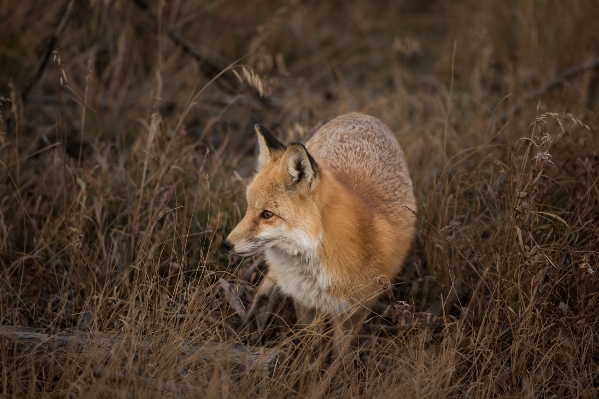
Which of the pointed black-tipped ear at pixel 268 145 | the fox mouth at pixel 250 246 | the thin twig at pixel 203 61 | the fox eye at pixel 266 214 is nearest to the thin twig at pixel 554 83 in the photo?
the thin twig at pixel 203 61

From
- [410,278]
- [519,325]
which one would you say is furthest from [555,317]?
[410,278]

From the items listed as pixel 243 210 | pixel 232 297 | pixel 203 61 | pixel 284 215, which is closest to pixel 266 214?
pixel 284 215

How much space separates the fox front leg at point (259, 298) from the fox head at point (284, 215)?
559 millimetres

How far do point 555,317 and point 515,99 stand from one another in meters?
3.43

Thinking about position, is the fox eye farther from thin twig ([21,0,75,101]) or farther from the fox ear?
thin twig ([21,0,75,101])

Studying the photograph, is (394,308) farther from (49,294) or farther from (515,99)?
(515,99)

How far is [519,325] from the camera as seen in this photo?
3.38 meters

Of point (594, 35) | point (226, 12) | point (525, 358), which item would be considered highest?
point (226, 12)

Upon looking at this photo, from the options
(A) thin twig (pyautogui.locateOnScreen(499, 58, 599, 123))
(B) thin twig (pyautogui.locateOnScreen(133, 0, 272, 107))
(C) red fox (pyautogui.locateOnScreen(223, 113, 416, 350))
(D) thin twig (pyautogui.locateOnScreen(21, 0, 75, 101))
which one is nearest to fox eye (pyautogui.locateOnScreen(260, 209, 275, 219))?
(C) red fox (pyautogui.locateOnScreen(223, 113, 416, 350))

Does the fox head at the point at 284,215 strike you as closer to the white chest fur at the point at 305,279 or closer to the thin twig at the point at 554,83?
the white chest fur at the point at 305,279

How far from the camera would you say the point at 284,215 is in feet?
11.0

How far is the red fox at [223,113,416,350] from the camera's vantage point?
335 centimetres

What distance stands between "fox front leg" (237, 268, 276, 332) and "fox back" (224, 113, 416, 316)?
0.38ft

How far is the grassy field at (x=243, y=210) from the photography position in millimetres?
3107
